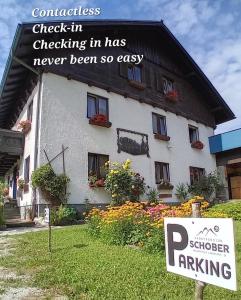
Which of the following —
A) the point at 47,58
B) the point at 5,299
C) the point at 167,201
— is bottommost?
the point at 5,299

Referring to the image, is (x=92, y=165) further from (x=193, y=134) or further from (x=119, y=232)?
(x=193, y=134)

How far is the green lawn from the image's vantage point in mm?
4227

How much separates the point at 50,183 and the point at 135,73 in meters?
8.75

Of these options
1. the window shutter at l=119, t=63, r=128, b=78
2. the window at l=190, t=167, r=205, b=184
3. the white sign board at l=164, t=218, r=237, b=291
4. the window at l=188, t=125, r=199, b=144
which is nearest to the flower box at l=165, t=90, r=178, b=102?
the window at l=188, t=125, r=199, b=144

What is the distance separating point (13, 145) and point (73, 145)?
308 cm

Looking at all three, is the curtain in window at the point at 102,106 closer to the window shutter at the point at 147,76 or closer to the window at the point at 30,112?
the window at the point at 30,112

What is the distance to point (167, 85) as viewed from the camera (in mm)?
20359

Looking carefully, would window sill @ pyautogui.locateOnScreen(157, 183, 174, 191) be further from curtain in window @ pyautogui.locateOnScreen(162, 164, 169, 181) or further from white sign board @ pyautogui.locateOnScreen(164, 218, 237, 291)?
white sign board @ pyautogui.locateOnScreen(164, 218, 237, 291)

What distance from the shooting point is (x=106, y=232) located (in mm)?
8047

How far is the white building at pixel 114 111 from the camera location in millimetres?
13984

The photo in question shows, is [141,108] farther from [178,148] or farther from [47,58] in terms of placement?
[47,58]

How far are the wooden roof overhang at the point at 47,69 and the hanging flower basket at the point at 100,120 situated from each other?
96.8 inches

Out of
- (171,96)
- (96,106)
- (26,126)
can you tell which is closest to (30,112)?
(26,126)

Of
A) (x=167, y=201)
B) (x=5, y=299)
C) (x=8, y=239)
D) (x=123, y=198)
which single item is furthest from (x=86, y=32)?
(x=5, y=299)
